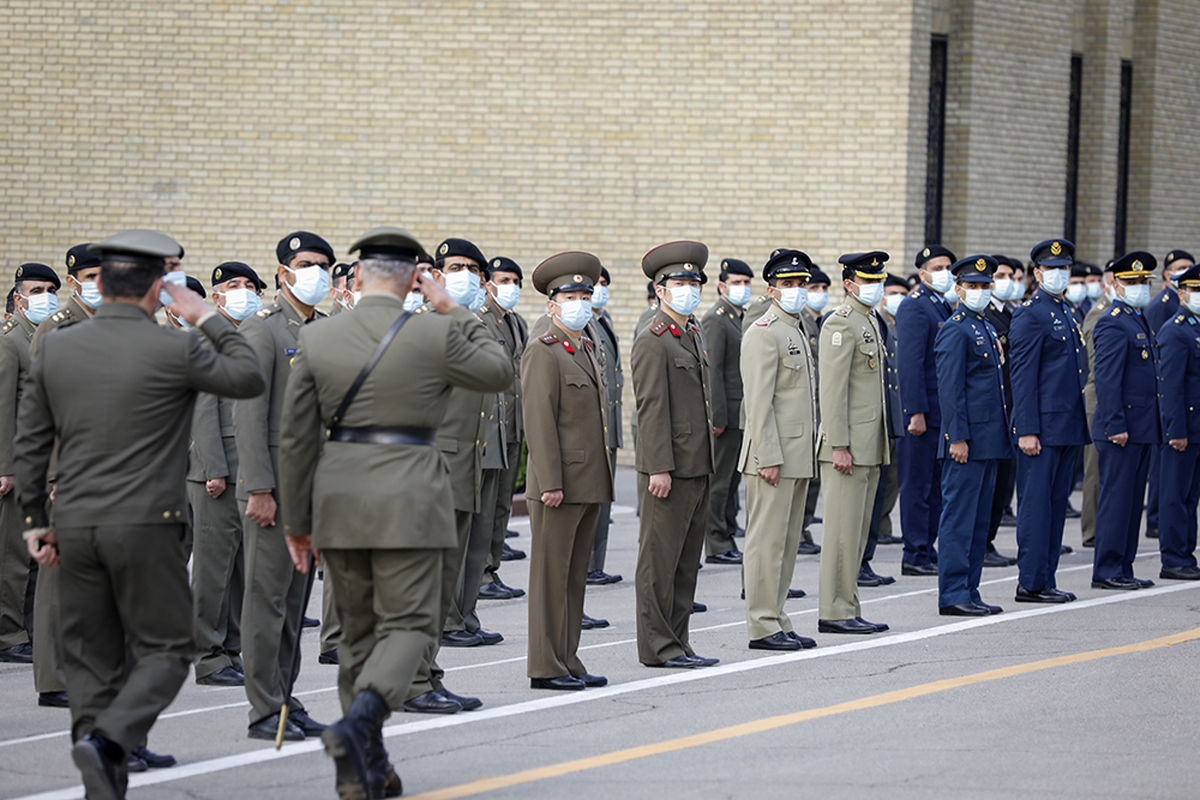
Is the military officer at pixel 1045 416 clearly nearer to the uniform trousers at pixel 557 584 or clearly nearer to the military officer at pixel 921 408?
the military officer at pixel 921 408

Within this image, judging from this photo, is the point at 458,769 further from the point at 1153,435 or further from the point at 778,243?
the point at 778,243

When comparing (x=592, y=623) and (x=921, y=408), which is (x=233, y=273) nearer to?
(x=592, y=623)

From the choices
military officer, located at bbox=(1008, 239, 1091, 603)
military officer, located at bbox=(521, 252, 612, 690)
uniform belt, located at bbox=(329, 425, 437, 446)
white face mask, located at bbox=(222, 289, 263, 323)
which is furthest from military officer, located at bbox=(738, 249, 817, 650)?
uniform belt, located at bbox=(329, 425, 437, 446)

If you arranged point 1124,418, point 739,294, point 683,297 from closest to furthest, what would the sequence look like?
1. point 683,297
2. point 1124,418
3. point 739,294

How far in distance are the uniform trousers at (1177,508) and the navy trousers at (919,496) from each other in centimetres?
170

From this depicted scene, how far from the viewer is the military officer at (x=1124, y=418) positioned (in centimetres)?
1262

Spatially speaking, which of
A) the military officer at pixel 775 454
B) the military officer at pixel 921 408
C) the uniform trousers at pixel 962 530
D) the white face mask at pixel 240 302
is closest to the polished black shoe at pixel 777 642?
the military officer at pixel 775 454

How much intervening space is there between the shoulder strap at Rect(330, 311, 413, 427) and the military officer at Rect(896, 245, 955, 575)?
23.5ft

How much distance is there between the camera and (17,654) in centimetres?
989

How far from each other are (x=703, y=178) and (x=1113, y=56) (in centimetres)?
663

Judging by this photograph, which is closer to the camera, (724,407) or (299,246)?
(299,246)

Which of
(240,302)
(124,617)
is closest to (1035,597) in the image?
(240,302)

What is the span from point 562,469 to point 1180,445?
20.9 ft

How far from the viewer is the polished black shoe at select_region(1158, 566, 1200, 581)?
13125 millimetres
